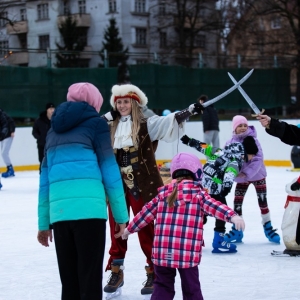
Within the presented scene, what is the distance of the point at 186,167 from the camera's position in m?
3.43

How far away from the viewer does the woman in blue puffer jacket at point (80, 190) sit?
9.98 feet

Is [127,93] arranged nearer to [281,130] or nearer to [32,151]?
[281,130]

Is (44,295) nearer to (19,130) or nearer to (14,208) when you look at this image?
(14,208)

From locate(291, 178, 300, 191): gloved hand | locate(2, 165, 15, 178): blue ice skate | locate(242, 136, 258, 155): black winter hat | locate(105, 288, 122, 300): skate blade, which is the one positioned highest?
locate(242, 136, 258, 155): black winter hat

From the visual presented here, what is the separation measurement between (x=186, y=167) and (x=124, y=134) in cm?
89

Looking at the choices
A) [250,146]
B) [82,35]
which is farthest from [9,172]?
[82,35]

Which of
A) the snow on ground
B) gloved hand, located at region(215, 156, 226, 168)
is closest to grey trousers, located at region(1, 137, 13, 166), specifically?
the snow on ground

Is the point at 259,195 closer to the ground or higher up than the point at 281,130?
closer to the ground

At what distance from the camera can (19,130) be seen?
14766mm

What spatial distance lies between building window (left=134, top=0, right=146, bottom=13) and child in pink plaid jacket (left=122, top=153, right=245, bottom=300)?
34.9 meters

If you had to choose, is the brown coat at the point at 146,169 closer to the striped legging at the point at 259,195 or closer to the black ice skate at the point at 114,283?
the black ice skate at the point at 114,283

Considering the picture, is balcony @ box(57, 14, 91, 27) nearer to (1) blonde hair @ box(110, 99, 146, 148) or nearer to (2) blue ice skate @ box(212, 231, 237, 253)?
(2) blue ice skate @ box(212, 231, 237, 253)

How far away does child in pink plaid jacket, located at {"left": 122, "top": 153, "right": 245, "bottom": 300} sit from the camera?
3305 mm

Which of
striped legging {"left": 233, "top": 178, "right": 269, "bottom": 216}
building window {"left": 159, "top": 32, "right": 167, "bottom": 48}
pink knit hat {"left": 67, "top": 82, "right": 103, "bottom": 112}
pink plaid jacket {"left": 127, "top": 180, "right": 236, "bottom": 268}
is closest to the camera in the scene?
pink knit hat {"left": 67, "top": 82, "right": 103, "bottom": 112}
